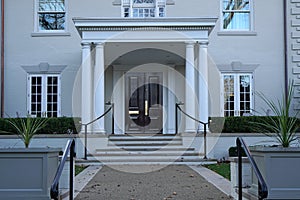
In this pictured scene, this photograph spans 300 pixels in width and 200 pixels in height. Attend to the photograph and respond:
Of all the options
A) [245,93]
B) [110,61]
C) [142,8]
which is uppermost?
[142,8]

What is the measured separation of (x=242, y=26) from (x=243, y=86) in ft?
7.50

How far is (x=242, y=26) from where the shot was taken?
18.1m

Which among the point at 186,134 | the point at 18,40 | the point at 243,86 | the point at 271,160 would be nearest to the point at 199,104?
the point at 186,134

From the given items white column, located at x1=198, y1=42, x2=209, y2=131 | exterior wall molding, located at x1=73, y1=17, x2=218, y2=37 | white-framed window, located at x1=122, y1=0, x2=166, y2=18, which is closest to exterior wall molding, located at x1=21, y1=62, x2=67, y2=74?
white-framed window, located at x1=122, y1=0, x2=166, y2=18

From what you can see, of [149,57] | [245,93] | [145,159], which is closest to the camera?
[145,159]

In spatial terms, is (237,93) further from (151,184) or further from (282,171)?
(282,171)

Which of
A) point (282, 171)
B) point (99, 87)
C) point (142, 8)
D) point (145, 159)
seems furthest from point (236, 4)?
point (282, 171)

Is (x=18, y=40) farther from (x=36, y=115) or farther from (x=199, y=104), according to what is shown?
(x=199, y=104)

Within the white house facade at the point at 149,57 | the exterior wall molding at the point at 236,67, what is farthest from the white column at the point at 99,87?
the exterior wall molding at the point at 236,67

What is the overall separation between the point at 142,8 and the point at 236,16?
3.57m

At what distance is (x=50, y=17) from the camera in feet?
59.2

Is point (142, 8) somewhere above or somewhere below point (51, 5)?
below

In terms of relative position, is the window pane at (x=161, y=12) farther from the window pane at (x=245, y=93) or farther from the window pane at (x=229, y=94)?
the window pane at (x=245, y=93)

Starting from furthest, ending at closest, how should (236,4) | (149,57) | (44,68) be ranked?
(236,4) → (44,68) → (149,57)
